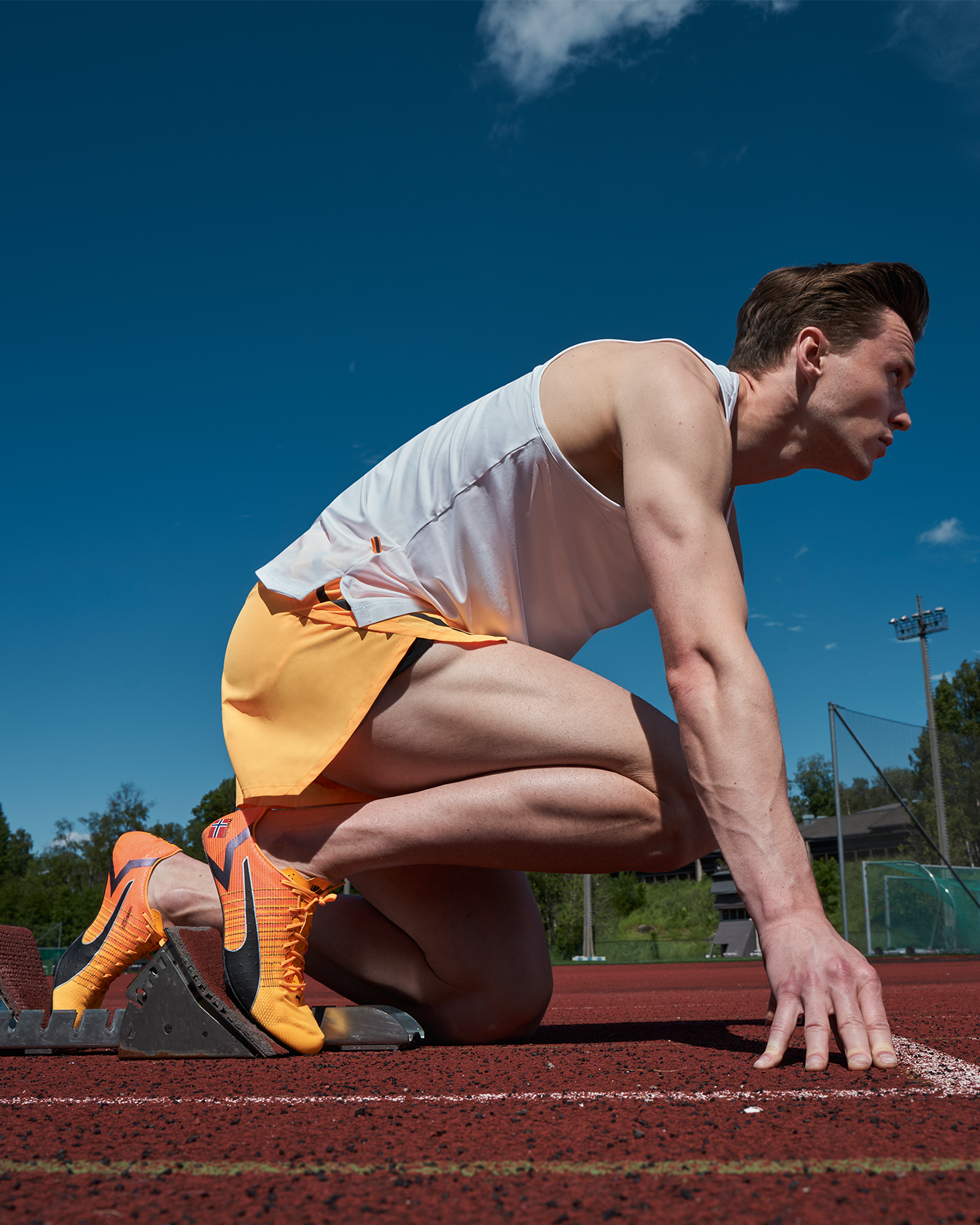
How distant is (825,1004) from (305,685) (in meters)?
1.20

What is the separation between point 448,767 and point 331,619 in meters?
0.41

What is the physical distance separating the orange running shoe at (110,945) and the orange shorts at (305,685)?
382mm

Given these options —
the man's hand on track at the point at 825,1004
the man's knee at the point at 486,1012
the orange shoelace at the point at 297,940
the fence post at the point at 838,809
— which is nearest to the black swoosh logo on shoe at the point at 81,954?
the orange shoelace at the point at 297,940

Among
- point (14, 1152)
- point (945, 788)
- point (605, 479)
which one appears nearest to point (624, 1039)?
point (605, 479)

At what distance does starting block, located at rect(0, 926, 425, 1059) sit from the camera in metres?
1.95

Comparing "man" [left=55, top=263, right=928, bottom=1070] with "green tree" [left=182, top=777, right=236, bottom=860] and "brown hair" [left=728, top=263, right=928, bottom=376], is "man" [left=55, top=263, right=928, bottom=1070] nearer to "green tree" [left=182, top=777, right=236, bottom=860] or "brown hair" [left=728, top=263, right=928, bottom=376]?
"brown hair" [left=728, top=263, right=928, bottom=376]

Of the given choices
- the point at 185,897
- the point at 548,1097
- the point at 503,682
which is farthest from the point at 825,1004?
the point at 185,897

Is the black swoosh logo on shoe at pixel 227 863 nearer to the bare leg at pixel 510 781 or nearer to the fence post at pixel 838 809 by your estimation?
the bare leg at pixel 510 781

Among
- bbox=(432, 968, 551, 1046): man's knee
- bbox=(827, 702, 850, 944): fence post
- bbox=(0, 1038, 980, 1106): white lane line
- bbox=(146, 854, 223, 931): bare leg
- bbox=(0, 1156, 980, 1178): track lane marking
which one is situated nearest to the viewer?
bbox=(0, 1156, 980, 1178): track lane marking

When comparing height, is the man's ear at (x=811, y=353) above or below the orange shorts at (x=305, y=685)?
above

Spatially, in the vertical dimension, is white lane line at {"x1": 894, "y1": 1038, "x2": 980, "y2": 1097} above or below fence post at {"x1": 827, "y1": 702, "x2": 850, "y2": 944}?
below

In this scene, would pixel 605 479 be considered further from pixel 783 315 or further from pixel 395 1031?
pixel 395 1031

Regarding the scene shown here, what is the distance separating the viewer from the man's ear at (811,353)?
7.36 ft

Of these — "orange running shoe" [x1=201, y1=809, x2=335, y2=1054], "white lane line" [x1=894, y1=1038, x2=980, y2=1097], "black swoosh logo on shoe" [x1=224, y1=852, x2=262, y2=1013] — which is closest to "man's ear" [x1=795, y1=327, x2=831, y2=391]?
"white lane line" [x1=894, y1=1038, x2=980, y2=1097]
